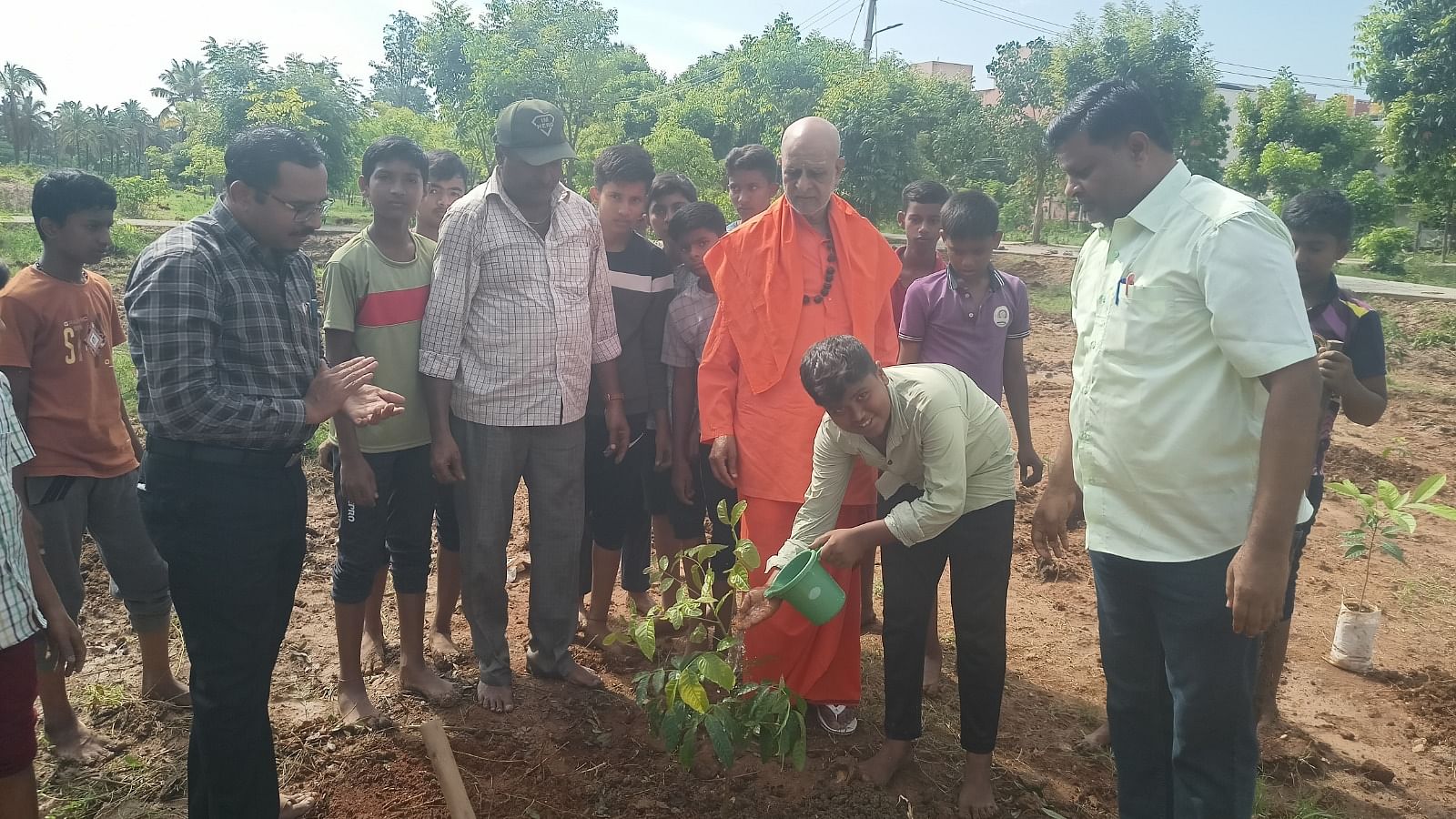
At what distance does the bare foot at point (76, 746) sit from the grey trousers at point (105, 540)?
0.35m

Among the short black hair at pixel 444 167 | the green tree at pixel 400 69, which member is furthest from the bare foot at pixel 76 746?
the green tree at pixel 400 69

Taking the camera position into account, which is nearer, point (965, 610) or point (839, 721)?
point (965, 610)

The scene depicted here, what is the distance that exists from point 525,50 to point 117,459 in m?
24.1

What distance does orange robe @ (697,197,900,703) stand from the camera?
2.92 m

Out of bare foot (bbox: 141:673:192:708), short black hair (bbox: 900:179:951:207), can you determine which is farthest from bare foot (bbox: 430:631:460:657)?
short black hair (bbox: 900:179:951:207)

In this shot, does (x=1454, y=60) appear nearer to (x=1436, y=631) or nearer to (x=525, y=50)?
(x=1436, y=631)

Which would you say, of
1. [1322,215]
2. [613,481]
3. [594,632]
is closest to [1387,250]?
[1322,215]

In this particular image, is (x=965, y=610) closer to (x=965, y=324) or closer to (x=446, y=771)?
(x=965, y=324)

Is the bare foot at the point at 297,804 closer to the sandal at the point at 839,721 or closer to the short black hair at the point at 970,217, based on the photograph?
the sandal at the point at 839,721

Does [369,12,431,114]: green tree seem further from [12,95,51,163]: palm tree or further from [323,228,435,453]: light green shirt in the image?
[323,228,435,453]: light green shirt

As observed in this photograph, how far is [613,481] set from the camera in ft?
11.6

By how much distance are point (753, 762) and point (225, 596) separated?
162 centimetres

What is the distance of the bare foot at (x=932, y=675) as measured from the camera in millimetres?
3332

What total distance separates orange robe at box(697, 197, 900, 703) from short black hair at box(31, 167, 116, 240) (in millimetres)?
1939
